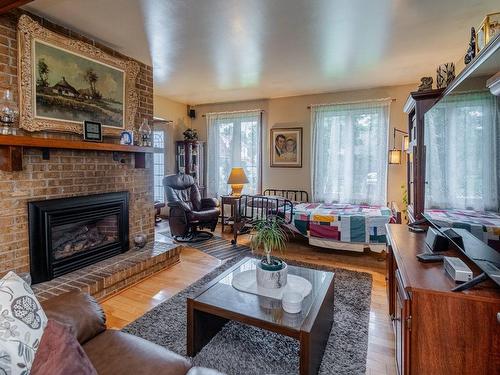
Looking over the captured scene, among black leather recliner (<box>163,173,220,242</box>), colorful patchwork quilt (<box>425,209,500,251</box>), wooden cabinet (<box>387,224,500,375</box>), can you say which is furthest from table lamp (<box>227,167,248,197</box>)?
wooden cabinet (<box>387,224,500,375</box>)

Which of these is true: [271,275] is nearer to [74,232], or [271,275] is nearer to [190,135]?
[74,232]

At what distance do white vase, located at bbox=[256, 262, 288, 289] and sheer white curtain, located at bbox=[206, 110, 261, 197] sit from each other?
3745 millimetres

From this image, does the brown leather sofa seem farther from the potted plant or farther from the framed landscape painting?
the framed landscape painting

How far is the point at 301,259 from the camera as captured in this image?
12.6 ft

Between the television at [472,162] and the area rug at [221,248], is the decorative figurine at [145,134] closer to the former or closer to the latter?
the area rug at [221,248]

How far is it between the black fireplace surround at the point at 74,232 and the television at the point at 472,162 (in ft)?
9.88

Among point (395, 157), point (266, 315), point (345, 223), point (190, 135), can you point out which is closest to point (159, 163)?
point (190, 135)

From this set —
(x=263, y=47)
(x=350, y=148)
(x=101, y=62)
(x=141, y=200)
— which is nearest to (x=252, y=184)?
(x=350, y=148)

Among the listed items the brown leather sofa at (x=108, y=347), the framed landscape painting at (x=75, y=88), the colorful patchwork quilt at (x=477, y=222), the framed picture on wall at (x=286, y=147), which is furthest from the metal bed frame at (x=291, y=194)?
the brown leather sofa at (x=108, y=347)

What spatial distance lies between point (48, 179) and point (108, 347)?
6.37 feet

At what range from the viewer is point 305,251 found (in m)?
4.21

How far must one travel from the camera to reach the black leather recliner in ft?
14.7

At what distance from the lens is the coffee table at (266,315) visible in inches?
60.9

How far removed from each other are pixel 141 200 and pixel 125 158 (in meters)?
0.56
